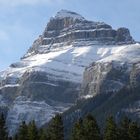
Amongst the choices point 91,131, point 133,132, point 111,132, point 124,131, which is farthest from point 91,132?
point 133,132

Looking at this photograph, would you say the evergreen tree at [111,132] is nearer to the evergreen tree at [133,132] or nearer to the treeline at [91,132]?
the treeline at [91,132]

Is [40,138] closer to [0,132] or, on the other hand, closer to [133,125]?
[0,132]

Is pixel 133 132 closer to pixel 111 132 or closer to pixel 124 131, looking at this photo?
pixel 124 131

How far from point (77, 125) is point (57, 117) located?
16.6 feet

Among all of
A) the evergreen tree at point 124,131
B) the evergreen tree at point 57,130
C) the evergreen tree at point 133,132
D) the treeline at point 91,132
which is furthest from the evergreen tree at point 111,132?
the evergreen tree at point 57,130

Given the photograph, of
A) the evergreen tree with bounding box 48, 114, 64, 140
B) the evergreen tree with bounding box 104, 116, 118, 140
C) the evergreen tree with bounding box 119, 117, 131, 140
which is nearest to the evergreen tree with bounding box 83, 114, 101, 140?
the evergreen tree with bounding box 104, 116, 118, 140

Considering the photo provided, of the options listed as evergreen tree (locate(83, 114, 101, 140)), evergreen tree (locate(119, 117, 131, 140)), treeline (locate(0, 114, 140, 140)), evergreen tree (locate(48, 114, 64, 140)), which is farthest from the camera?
evergreen tree (locate(48, 114, 64, 140))

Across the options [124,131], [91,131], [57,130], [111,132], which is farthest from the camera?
[57,130]

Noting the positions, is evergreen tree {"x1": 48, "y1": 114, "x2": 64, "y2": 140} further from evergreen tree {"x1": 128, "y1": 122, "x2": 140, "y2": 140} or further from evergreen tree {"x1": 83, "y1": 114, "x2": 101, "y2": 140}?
evergreen tree {"x1": 128, "y1": 122, "x2": 140, "y2": 140}

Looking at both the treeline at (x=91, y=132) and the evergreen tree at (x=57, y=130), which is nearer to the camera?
the treeline at (x=91, y=132)

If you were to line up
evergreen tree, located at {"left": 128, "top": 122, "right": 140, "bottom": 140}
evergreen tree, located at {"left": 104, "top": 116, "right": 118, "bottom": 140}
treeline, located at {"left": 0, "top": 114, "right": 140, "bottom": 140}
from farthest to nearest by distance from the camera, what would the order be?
treeline, located at {"left": 0, "top": 114, "right": 140, "bottom": 140}
evergreen tree, located at {"left": 128, "top": 122, "right": 140, "bottom": 140}
evergreen tree, located at {"left": 104, "top": 116, "right": 118, "bottom": 140}

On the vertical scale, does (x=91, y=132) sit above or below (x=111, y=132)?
above

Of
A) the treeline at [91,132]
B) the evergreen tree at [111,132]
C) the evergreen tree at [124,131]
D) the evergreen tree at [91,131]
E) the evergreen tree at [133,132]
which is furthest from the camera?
the evergreen tree at [124,131]

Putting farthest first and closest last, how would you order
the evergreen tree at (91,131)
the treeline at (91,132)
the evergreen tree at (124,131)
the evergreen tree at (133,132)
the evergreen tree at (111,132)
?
the evergreen tree at (124,131) < the evergreen tree at (91,131) < the treeline at (91,132) < the evergreen tree at (133,132) < the evergreen tree at (111,132)
